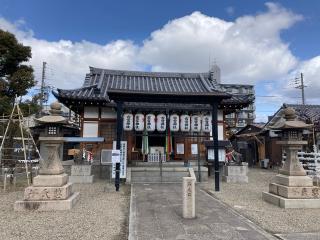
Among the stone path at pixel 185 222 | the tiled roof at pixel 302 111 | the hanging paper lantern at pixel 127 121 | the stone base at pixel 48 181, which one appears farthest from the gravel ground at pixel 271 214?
the tiled roof at pixel 302 111

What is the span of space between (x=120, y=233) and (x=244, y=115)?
251 ft

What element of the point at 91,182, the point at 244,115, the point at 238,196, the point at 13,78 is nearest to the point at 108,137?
the point at 91,182

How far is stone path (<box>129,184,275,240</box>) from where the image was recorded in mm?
6043

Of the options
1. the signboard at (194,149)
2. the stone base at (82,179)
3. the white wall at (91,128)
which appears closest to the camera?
the stone base at (82,179)

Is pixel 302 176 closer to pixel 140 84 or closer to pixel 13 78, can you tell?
pixel 140 84

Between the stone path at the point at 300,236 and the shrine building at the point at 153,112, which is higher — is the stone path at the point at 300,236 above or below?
below

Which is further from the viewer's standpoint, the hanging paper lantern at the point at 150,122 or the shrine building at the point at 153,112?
the hanging paper lantern at the point at 150,122

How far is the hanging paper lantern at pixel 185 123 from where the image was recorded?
13.9 m

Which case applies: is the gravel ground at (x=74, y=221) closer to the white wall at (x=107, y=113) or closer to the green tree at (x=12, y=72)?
the white wall at (x=107, y=113)

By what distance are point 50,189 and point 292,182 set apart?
783 centimetres

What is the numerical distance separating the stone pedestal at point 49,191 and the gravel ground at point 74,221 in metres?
0.28

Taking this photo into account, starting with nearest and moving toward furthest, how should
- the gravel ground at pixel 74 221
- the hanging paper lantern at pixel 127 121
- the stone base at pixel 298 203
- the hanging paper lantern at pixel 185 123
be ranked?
the gravel ground at pixel 74 221, the stone base at pixel 298 203, the hanging paper lantern at pixel 127 121, the hanging paper lantern at pixel 185 123

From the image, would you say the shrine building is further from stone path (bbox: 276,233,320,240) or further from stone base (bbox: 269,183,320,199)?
stone path (bbox: 276,233,320,240)

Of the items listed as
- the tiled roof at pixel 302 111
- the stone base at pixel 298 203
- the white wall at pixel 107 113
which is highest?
the tiled roof at pixel 302 111
